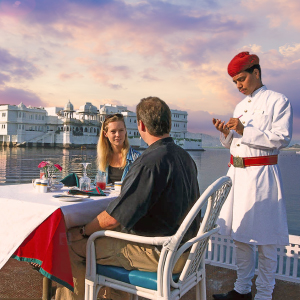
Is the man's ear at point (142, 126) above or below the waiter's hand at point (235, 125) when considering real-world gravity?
below

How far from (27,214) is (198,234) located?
0.96 m

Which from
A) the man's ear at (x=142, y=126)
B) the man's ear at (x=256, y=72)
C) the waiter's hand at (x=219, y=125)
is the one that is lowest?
the man's ear at (x=142, y=126)

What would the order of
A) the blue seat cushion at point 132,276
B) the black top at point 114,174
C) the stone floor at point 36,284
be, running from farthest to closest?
the black top at point 114,174, the stone floor at point 36,284, the blue seat cushion at point 132,276

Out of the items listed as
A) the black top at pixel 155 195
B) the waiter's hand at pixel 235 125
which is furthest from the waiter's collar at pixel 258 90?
the black top at pixel 155 195

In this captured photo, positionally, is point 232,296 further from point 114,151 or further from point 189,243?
point 114,151

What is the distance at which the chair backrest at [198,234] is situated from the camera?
4.83 ft

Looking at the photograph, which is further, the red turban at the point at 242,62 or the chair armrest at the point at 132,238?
the red turban at the point at 242,62

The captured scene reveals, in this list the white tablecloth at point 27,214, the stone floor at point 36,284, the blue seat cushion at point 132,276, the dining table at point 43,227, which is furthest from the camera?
the stone floor at point 36,284

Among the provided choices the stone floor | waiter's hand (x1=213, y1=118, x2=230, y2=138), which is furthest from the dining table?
waiter's hand (x1=213, y1=118, x2=230, y2=138)

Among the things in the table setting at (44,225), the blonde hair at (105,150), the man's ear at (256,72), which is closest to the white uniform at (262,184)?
the man's ear at (256,72)

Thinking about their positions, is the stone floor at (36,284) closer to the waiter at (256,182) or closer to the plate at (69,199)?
the waiter at (256,182)

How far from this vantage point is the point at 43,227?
1775mm

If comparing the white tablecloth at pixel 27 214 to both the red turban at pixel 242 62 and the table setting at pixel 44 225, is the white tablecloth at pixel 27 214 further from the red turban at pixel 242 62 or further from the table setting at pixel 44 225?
the red turban at pixel 242 62

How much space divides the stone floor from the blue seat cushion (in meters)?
1.08
